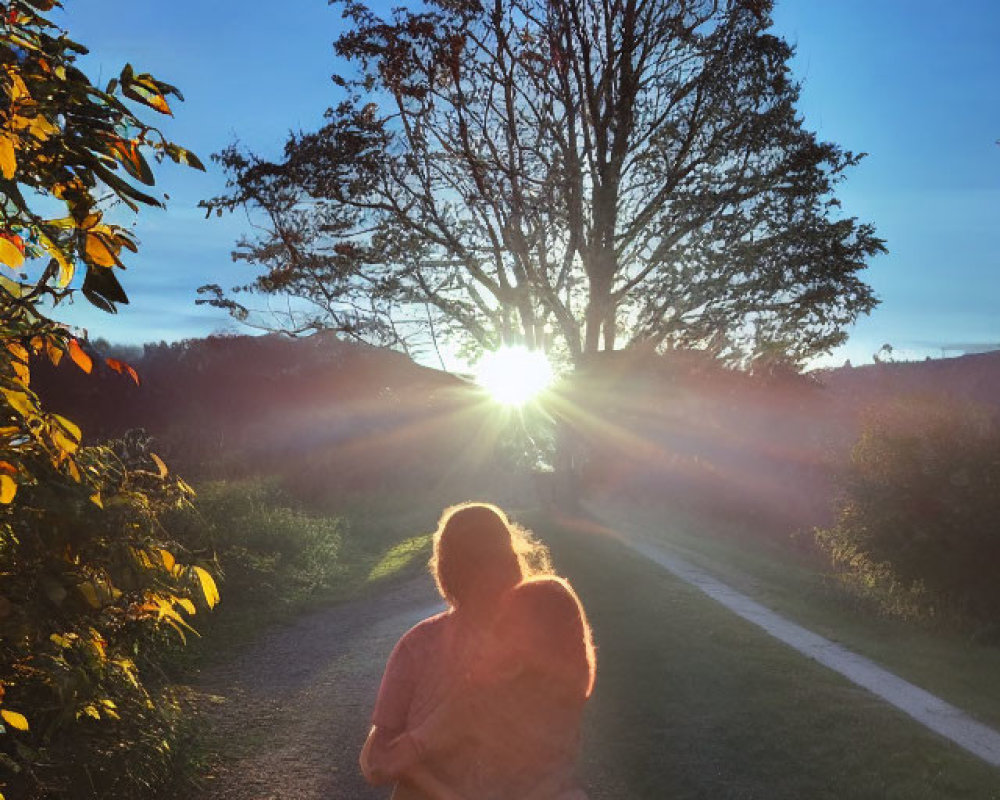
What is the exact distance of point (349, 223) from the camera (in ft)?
58.9

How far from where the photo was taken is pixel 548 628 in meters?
3.11

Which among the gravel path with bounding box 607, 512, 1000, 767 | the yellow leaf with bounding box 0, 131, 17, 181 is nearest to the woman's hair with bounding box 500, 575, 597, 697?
the yellow leaf with bounding box 0, 131, 17, 181

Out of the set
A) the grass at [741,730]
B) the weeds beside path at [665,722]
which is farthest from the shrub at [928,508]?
the grass at [741,730]

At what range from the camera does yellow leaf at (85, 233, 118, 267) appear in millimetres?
2510

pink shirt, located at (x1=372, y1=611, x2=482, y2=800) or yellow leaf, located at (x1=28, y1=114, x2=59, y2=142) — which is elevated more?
yellow leaf, located at (x1=28, y1=114, x2=59, y2=142)

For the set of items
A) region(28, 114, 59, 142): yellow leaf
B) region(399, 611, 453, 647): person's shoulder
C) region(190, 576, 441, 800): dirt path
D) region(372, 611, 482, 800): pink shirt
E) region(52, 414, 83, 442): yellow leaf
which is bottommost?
region(190, 576, 441, 800): dirt path

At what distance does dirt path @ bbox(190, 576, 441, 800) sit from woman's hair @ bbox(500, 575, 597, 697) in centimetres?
471

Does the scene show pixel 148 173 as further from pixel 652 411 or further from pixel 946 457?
pixel 652 411

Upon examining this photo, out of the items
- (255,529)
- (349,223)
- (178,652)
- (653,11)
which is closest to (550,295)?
(349,223)

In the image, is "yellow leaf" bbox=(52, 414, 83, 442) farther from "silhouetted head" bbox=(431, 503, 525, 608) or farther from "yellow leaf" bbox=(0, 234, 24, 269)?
"silhouetted head" bbox=(431, 503, 525, 608)

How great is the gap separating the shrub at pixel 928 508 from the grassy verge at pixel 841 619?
0.61m

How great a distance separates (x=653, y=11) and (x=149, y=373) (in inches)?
896

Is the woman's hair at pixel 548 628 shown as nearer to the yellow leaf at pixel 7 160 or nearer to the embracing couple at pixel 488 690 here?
the embracing couple at pixel 488 690

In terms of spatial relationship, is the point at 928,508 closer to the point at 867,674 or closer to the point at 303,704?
the point at 867,674
